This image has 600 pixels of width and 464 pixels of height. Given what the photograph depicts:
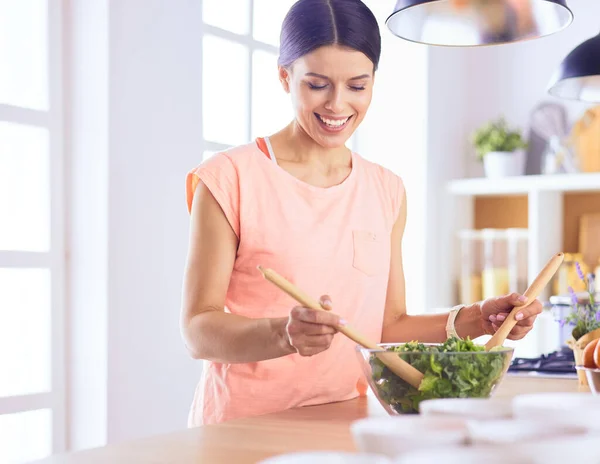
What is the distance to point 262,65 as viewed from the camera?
3.99m

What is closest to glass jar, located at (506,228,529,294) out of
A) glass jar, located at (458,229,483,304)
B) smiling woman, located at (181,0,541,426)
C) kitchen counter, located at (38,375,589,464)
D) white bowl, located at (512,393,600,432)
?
glass jar, located at (458,229,483,304)

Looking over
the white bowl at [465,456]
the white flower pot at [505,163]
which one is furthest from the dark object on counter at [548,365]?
the white flower pot at [505,163]

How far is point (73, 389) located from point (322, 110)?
166 cm

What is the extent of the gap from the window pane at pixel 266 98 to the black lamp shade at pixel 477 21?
2.01 m

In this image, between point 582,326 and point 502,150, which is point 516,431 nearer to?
point 582,326

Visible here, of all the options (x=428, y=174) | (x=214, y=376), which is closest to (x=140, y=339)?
(x=214, y=376)

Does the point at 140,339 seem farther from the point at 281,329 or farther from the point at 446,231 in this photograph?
the point at 446,231

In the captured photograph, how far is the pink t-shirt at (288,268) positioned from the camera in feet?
5.55

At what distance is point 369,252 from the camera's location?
1862mm

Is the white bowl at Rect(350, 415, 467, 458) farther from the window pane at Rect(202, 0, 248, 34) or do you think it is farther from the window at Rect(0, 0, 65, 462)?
the window pane at Rect(202, 0, 248, 34)

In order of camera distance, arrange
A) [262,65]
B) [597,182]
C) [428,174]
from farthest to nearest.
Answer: [428,174] → [597,182] → [262,65]

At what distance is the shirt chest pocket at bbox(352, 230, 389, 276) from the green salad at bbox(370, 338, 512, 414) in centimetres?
52

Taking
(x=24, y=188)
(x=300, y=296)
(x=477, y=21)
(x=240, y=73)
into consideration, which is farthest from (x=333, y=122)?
(x=240, y=73)

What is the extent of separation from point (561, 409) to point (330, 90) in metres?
1.07
